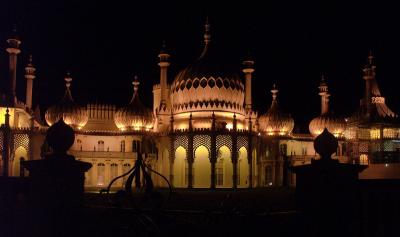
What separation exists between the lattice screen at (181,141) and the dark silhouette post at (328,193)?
32417mm

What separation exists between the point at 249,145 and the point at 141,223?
32.6 metres

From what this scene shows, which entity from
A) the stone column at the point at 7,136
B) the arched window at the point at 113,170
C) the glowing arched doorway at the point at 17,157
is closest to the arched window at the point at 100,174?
the arched window at the point at 113,170

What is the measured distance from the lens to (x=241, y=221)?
1112 cm

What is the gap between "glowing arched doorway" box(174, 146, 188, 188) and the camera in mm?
44122

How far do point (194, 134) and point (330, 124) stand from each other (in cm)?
1730

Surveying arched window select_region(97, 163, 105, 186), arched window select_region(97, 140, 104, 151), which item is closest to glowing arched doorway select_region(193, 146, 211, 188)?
arched window select_region(97, 163, 105, 186)

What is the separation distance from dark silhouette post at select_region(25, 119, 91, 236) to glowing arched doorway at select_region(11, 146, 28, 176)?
113 feet

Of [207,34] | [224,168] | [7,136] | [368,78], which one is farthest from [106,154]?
[368,78]

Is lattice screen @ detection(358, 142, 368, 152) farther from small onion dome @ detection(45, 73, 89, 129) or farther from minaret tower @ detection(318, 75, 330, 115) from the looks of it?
small onion dome @ detection(45, 73, 89, 129)

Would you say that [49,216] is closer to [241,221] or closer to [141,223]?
[141,223]

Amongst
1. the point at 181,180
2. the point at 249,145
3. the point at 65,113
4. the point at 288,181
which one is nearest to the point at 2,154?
the point at 65,113

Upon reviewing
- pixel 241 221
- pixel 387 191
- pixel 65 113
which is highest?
pixel 65 113

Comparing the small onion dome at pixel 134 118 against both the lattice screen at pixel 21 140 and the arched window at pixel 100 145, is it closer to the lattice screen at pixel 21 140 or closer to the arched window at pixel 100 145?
the arched window at pixel 100 145

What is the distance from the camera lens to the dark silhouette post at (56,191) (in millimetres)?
9047
